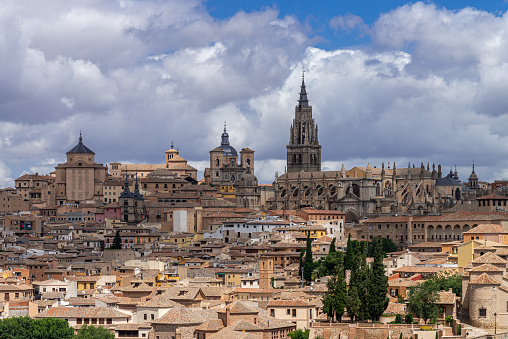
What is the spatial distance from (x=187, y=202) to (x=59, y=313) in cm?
7584

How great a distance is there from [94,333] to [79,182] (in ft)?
326

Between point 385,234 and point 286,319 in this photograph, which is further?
point 385,234

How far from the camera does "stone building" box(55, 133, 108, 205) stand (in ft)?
511

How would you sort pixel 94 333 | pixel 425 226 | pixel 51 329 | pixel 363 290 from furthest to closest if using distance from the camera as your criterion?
1. pixel 425 226
2. pixel 51 329
3. pixel 94 333
4. pixel 363 290

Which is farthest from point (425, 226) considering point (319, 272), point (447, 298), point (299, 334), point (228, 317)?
point (299, 334)

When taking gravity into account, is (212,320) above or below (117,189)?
below

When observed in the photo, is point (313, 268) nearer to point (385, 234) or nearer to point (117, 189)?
point (385, 234)

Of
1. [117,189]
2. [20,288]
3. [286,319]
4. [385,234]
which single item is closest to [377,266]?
[286,319]

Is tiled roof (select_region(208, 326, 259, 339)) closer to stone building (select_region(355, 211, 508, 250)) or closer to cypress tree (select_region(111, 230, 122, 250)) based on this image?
stone building (select_region(355, 211, 508, 250))

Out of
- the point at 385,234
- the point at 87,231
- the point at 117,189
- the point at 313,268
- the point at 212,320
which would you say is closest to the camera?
the point at 212,320

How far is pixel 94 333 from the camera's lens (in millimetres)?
58938

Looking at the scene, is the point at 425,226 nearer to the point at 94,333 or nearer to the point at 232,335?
the point at 94,333

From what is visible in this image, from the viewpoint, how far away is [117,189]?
512ft

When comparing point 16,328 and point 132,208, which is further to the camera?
point 132,208
